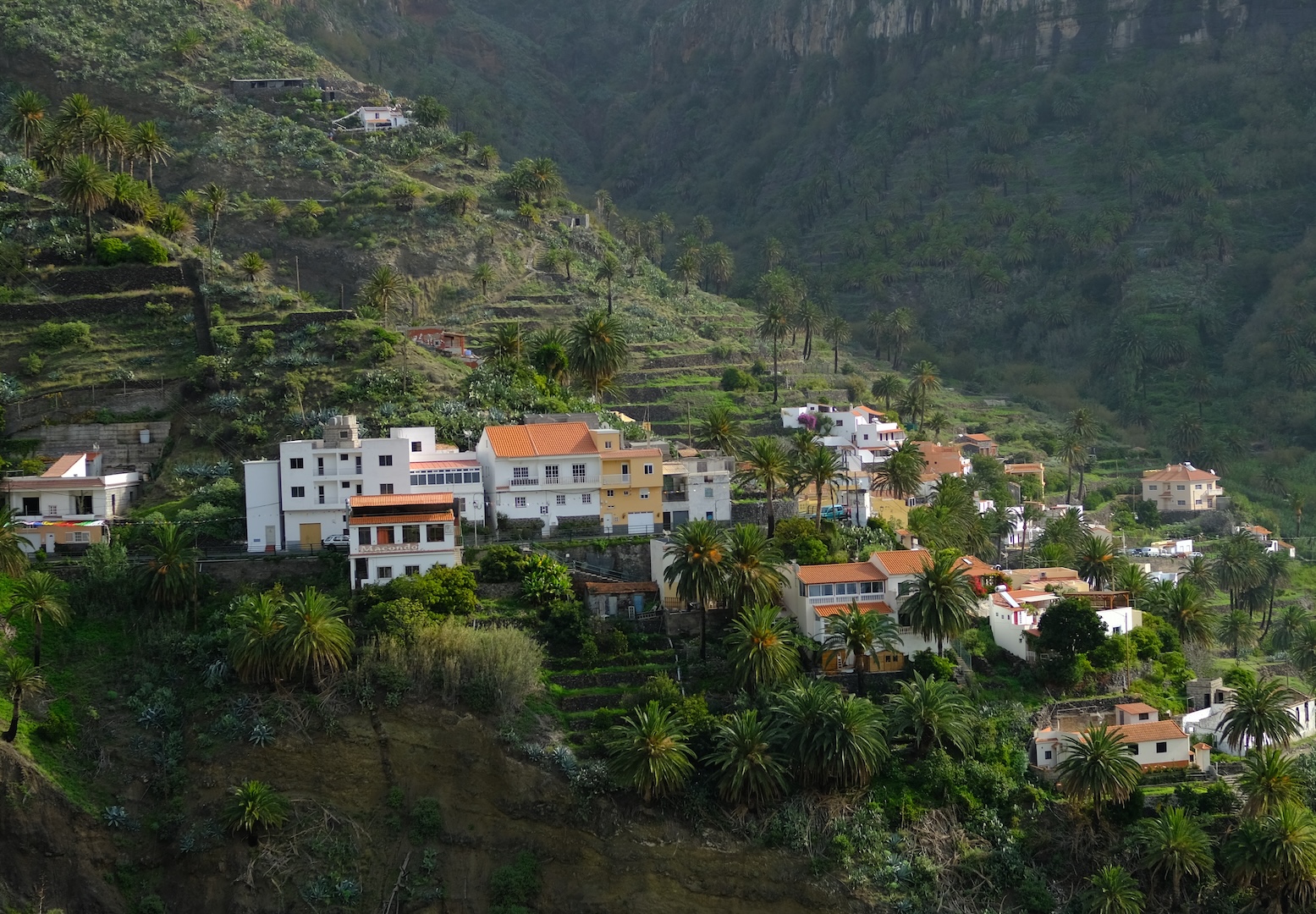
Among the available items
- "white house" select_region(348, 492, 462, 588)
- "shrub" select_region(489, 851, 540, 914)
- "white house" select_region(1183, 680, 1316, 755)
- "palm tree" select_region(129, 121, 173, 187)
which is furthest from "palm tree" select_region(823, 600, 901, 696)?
"palm tree" select_region(129, 121, 173, 187)

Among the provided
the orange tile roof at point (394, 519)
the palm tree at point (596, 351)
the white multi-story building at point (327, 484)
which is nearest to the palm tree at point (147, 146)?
the palm tree at point (596, 351)

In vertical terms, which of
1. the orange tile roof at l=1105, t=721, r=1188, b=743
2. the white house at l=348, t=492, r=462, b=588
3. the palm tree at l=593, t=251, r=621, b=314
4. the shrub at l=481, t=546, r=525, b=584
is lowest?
the orange tile roof at l=1105, t=721, r=1188, b=743

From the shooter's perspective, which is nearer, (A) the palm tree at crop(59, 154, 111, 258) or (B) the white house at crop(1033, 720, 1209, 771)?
(B) the white house at crop(1033, 720, 1209, 771)

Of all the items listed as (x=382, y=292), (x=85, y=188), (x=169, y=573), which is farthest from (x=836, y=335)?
(x=169, y=573)

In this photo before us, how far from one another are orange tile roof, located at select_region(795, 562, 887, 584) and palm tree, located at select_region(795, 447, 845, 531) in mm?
5807

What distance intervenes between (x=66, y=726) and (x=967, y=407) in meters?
100

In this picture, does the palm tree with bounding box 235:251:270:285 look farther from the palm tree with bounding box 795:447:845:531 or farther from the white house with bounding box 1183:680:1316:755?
the white house with bounding box 1183:680:1316:755

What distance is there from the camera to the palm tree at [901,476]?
9919cm

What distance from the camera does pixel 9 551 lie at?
77.4 metres

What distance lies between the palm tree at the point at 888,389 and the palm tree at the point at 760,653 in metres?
65.8

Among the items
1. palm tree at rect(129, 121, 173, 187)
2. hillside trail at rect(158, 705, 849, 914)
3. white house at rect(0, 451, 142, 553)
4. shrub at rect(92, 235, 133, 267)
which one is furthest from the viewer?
palm tree at rect(129, 121, 173, 187)

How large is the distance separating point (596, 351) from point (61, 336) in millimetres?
32508

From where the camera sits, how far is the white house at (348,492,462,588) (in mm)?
80000

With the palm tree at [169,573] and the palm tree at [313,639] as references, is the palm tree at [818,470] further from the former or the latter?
the palm tree at [169,573]
